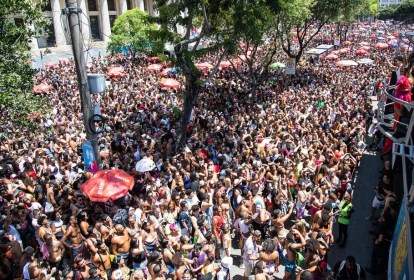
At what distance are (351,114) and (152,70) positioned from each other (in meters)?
15.4

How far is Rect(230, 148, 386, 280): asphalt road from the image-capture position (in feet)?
24.6

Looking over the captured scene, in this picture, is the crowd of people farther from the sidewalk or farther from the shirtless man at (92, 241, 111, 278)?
the sidewalk

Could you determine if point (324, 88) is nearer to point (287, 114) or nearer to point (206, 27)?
point (287, 114)

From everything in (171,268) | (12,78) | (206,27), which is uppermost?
(206,27)

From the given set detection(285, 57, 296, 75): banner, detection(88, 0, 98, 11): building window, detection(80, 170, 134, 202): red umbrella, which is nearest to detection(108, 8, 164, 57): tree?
detection(285, 57, 296, 75): banner

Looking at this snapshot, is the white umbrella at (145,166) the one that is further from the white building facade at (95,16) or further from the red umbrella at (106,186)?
the white building facade at (95,16)

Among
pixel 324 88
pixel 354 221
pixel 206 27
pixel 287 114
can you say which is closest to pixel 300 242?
pixel 354 221

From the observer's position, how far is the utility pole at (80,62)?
23.8 feet

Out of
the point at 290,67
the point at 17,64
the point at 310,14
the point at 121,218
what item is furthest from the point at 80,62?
the point at 310,14

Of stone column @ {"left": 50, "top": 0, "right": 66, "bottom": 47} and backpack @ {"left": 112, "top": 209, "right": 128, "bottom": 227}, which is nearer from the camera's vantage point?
backpack @ {"left": 112, "top": 209, "right": 128, "bottom": 227}

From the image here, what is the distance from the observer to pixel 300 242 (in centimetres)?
634

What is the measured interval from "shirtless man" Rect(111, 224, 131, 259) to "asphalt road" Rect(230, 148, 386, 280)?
2.17 metres

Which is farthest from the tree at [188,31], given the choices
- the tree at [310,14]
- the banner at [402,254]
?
the tree at [310,14]

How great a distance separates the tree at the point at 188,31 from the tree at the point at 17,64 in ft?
14.8
